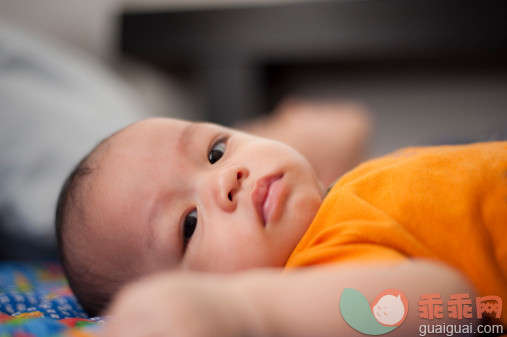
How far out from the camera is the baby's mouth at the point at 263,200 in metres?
0.70

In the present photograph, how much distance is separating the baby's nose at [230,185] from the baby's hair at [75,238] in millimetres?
235

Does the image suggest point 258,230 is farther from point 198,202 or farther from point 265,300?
point 265,300

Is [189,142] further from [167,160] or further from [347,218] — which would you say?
[347,218]

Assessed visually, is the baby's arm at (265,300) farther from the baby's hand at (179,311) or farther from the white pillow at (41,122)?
the white pillow at (41,122)

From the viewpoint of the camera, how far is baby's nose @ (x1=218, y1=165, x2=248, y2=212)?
0.70 metres

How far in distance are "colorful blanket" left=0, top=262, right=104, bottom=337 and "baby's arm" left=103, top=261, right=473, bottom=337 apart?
181 millimetres

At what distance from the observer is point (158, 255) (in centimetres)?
73

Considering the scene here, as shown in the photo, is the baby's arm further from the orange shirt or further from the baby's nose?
the baby's nose

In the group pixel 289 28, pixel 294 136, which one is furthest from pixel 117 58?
pixel 294 136

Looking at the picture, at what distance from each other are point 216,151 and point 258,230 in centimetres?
21

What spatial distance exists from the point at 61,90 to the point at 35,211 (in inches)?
20.1

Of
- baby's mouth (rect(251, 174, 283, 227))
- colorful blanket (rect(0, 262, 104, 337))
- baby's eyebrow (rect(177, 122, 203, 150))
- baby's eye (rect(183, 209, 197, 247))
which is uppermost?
baby's eyebrow (rect(177, 122, 203, 150))

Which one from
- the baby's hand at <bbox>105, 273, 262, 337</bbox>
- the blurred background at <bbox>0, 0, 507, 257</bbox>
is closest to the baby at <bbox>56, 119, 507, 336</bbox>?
the baby's hand at <bbox>105, 273, 262, 337</bbox>

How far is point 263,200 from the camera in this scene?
0.71 metres
